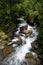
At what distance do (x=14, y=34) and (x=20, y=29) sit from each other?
5.03 feet

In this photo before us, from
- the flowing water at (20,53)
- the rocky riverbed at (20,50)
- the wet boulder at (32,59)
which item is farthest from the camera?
the flowing water at (20,53)

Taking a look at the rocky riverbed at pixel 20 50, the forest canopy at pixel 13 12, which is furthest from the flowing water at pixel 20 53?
the forest canopy at pixel 13 12

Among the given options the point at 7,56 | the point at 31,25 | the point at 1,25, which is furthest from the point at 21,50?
the point at 31,25

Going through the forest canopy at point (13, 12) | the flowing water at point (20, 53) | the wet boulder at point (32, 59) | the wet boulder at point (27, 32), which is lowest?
the wet boulder at point (32, 59)

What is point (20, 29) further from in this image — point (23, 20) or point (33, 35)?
point (23, 20)

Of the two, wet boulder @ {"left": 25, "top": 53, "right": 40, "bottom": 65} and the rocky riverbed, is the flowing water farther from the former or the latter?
wet boulder @ {"left": 25, "top": 53, "right": 40, "bottom": 65}

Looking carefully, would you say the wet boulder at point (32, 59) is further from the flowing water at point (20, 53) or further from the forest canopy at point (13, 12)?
the forest canopy at point (13, 12)

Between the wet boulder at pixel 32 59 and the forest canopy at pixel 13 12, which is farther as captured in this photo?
the forest canopy at pixel 13 12

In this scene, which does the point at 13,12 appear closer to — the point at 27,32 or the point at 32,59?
the point at 27,32

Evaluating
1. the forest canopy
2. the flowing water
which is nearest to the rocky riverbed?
the flowing water

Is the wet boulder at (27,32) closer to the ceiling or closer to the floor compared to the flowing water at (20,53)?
closer to the ceiling

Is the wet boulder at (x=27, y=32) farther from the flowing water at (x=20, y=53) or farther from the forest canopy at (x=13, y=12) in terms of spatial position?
the forest canopy at (x=13, y=12)

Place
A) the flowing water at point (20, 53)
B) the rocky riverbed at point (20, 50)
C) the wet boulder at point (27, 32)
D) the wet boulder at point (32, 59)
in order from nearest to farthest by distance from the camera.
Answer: the wet boulder at point (32, 59), the rocky riverbed at point (20, 50), the flowing water at point (20, 53), the wet boulder at point (27, 32)

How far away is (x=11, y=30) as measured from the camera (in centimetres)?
2545
